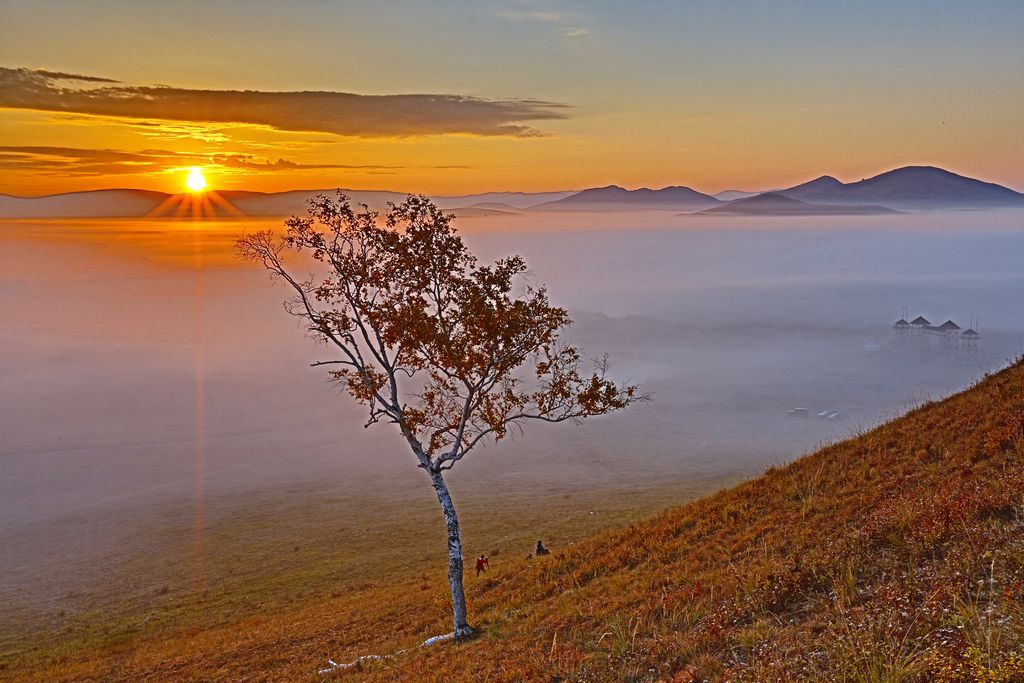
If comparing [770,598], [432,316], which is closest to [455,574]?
[432,316]

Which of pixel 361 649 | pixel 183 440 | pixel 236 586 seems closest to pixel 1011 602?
pixel 361 649

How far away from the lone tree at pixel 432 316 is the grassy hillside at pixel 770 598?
5299 millimetres

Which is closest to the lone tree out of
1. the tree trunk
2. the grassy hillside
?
the tree trunk

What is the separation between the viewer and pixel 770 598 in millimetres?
12453

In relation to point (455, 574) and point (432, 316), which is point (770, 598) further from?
point (432, 316)

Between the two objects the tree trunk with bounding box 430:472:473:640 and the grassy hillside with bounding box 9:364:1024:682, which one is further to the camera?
the tree trunk with bounding box 430:472:473:640

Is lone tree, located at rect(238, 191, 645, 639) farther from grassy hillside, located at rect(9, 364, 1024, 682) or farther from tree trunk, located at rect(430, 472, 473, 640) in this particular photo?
grassy hillside, located at rect(9, 364, 1024, 682)

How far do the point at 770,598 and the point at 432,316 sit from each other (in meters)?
13.4

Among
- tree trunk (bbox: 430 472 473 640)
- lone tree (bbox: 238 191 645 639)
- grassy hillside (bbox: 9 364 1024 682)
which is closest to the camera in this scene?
grassy hillside (bbox: 9 364 1024 682)

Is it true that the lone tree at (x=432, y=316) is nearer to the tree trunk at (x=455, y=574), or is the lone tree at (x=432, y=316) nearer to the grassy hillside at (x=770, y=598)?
the tree trunk at (x=455, y=574)

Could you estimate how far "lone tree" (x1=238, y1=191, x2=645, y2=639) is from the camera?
21.9 meters

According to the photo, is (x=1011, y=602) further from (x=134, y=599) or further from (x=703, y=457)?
(x=703, y=457)

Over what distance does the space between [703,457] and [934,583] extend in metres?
124

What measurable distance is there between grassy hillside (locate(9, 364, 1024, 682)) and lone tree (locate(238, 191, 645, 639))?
530 cm
